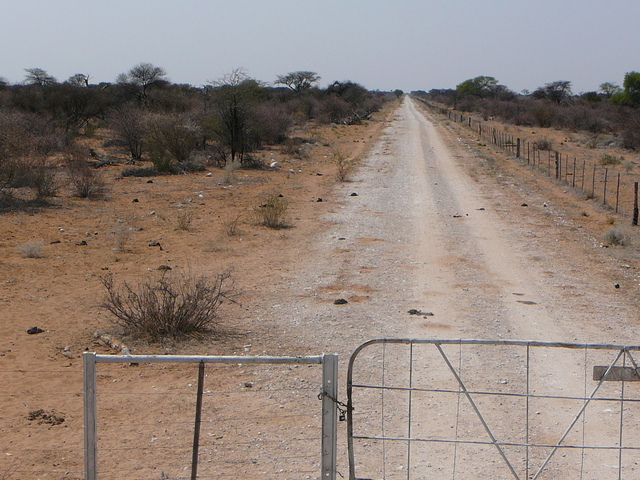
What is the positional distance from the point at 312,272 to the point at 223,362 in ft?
24.4

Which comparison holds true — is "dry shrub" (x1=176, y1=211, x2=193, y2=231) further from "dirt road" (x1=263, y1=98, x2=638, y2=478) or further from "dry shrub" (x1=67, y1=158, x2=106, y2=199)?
"dry shrub" (x1=67, y1=158, x2=106, y2=199)

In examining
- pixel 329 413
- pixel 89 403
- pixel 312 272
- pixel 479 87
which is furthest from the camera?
pixel 479 87

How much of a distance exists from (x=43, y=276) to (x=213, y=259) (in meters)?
2.76

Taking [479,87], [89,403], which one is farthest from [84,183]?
[479,87]

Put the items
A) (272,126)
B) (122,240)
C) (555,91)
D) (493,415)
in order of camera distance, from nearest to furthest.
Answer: (493,415), (122,240), (272,126), (555,91)

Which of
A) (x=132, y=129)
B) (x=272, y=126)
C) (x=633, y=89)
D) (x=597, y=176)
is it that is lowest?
(x=597, y=176)

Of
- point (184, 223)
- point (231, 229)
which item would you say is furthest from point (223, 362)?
point (184, 223)

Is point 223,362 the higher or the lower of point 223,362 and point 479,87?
the lower

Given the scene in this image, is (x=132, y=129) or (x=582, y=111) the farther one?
(x=582, y=111)

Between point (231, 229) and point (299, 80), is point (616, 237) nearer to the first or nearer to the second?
point (231, 229)

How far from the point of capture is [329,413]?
13.3ft

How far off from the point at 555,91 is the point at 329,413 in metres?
83.0

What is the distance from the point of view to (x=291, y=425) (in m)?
5.88

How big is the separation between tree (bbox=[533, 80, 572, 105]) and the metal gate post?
81154 mm
